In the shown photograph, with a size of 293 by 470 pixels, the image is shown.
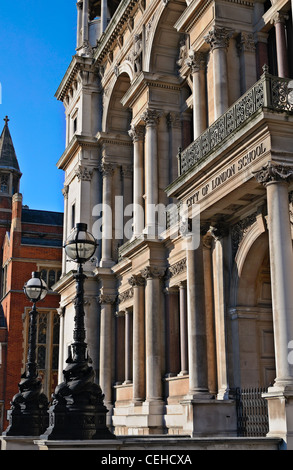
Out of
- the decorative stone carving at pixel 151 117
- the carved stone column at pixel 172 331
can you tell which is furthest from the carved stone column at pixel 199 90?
the carved stone column at pixel 172 331

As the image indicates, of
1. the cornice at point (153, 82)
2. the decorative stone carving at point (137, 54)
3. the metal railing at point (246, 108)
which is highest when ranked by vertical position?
the decorative stone carving at point (137, 54)

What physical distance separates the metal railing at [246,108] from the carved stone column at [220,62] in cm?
195

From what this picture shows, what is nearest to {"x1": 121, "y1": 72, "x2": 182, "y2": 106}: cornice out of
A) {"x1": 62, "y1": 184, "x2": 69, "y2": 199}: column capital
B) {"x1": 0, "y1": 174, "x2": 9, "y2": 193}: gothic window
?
{"x1": 62, "y1": 184, "x2": 69, "y2": 199}: column capital

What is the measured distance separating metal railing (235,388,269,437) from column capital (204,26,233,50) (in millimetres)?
10223

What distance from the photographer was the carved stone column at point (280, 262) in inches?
527

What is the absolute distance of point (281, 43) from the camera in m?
18.4

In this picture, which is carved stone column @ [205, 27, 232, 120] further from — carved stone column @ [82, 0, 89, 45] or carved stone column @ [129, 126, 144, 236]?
carved stone column @ [82, 0, 89, 45]

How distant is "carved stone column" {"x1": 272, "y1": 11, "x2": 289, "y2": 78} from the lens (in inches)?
713

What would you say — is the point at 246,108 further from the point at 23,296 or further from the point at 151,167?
the point at 23,296

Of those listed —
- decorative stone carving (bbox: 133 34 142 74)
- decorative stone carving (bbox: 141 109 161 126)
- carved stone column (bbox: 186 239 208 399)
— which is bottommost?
carved stone column (bbox: 186 239 208 399)

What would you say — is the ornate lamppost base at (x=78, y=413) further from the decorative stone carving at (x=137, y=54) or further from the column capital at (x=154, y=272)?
the decorative stone carving at (x=137, y=54)

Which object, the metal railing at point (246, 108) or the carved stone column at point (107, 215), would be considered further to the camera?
the carved stone column at point (107, 215)

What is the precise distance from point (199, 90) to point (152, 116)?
5.58 metres

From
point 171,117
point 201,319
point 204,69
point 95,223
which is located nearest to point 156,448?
point 201,319
